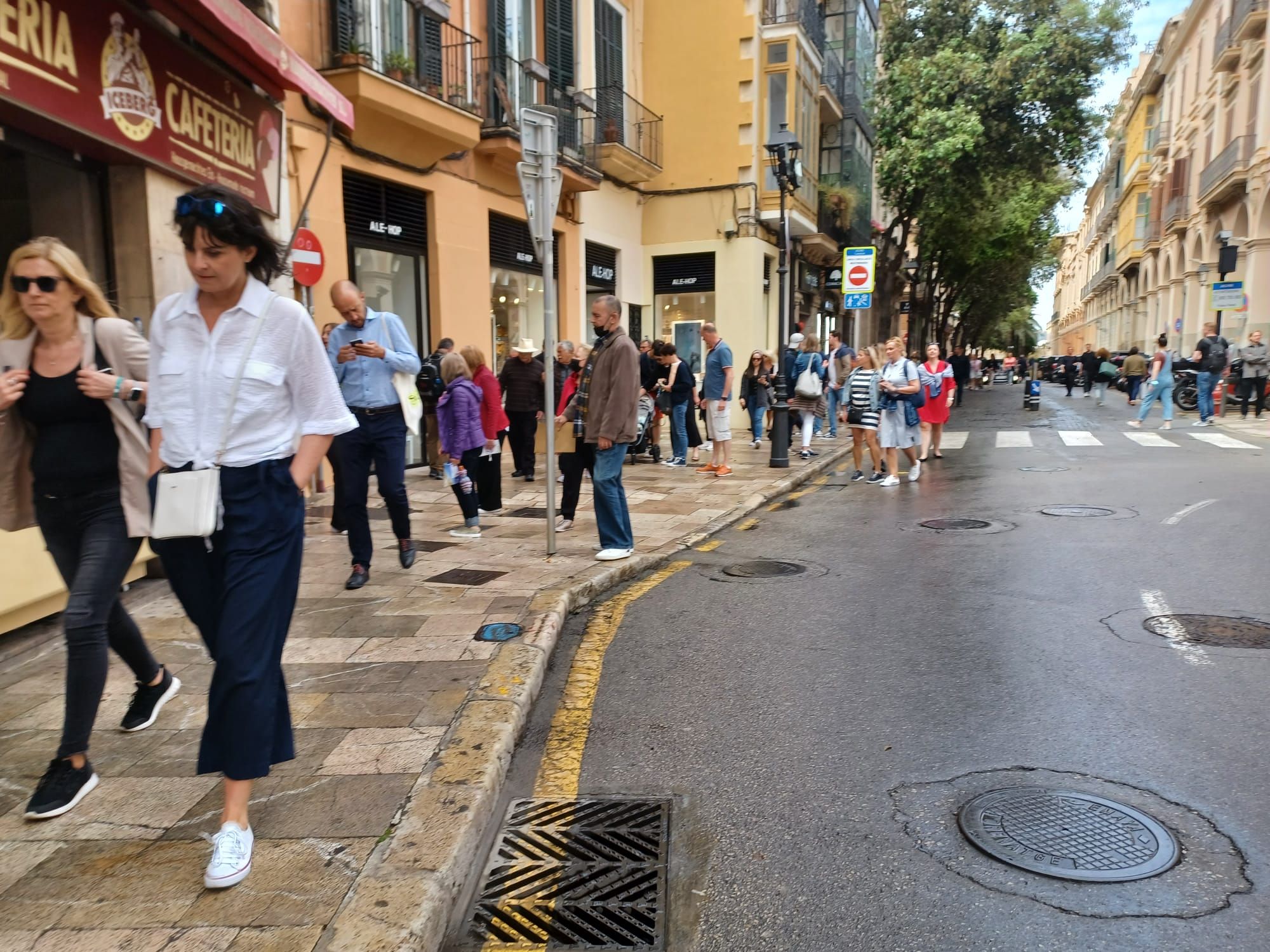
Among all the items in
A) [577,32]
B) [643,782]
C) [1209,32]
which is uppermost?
[1209,32]

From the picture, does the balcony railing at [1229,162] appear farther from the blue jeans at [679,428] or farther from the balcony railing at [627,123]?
the blue jeans at [679,428]

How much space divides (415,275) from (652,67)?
10.4 metres

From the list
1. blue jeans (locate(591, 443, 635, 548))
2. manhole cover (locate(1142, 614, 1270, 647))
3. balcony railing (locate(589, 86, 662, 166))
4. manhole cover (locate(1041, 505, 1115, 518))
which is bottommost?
manhole cover (locate(1142, 614, 1270, 647))

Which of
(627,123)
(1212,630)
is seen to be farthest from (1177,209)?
(1212,630)

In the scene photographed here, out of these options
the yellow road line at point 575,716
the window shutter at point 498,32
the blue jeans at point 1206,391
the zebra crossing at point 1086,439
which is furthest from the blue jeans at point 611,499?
the blue jeans at point 1206,391

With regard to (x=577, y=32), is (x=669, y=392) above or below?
below

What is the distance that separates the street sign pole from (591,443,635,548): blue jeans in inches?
14.8

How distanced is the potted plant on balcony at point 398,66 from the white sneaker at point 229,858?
1028 cm

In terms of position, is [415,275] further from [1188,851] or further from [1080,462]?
[1188,851]

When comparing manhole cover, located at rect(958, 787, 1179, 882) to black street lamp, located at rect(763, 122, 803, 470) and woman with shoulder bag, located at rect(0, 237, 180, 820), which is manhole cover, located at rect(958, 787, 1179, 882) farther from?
black street lamp, located at rect(763, 122, 803, 470)

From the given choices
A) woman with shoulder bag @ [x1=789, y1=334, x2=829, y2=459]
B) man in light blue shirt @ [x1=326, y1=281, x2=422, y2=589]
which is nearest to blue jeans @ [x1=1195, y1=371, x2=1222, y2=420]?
woman with shoulder bag @ [x1=789, y1=334, x2=829, y2=459]

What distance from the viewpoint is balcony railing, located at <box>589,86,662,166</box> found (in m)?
17.5

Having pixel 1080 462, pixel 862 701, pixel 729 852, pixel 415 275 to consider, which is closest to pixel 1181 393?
pixel 1080 462

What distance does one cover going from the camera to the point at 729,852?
291 cm
